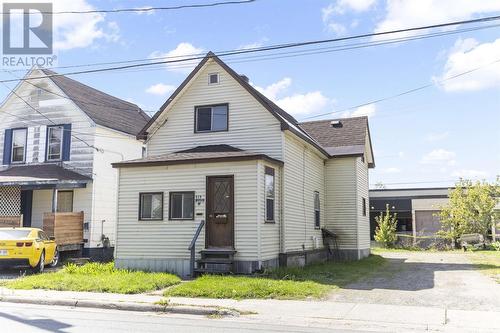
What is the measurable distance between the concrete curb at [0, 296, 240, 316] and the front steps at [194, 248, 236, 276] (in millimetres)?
4429

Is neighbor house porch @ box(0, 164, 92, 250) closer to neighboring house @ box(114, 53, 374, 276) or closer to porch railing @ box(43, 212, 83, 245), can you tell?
porch railing @ box(43, 212, 83, 245)

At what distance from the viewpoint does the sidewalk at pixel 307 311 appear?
9133 mm

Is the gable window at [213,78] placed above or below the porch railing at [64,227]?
above

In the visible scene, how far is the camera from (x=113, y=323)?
9.16 meters

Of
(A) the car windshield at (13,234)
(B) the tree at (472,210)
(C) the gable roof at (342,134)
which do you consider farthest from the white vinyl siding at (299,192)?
(B) the tree at (472,210)

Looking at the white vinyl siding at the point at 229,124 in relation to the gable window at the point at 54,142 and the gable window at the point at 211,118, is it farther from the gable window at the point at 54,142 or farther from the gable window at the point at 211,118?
the gable window at the point at 54,142

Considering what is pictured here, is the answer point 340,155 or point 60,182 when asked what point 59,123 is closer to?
point 60,182

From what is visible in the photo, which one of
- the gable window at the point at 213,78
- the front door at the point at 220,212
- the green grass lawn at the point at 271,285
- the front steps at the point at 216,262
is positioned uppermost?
the gable window at the point at 213,78

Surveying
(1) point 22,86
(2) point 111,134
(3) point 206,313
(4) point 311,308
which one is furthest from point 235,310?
(1) point 22,86

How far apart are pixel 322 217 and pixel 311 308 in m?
12.4

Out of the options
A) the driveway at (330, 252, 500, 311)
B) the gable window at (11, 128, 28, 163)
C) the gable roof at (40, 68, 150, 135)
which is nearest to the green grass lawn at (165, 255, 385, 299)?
the driveway at (330, 252, 500, 311)

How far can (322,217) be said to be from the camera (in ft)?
74.7

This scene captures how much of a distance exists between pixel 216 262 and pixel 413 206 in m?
29.3

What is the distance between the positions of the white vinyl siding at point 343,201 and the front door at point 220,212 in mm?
8420
